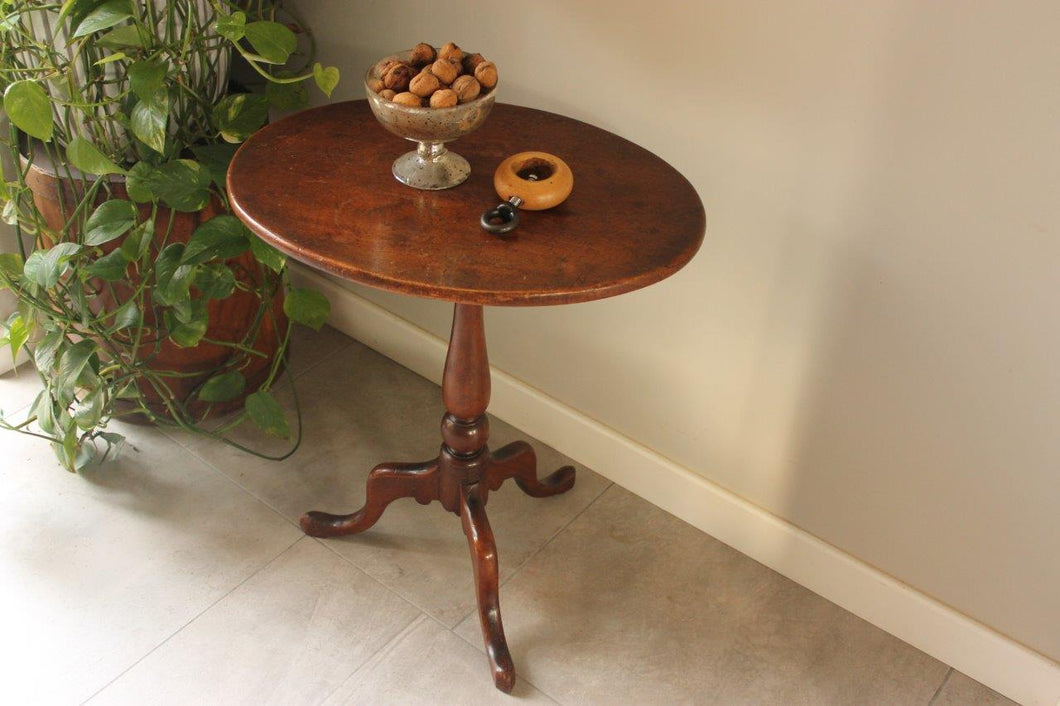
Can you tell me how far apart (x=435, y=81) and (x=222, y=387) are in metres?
0.89

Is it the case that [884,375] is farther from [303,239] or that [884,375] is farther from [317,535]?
[317,535]

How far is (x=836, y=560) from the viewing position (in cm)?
170

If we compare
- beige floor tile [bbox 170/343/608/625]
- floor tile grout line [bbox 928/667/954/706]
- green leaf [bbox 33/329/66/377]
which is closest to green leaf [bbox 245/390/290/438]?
beige floor tile [bbox 170/343/608/625]

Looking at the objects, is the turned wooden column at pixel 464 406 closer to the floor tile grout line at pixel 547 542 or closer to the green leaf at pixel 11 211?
the floor tile grout line at pixel 547 542

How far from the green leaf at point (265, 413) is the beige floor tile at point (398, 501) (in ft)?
0.35

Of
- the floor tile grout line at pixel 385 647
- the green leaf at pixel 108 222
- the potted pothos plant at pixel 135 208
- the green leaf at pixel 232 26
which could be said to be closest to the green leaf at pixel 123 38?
the potted pothos plant at pixel 135 208

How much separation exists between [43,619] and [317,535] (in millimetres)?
449

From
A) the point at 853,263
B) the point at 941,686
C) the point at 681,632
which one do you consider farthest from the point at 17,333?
the point at 941,686

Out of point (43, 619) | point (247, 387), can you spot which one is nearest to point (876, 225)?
point (247, 387)

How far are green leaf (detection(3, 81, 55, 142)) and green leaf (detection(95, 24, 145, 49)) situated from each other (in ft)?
0.41

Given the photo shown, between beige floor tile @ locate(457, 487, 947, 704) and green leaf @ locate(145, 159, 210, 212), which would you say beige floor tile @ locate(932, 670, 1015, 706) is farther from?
green leaf @ locate(145, 159, 210, 212)

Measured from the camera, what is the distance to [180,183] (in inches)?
63.4

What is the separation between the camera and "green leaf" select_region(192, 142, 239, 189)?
5.51 feet

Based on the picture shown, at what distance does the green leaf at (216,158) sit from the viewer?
168 centimetres
